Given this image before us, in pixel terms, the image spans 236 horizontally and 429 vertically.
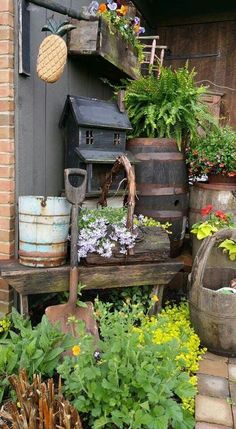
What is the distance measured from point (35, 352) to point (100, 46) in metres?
1.94

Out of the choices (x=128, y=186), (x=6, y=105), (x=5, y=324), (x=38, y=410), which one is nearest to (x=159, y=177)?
(x=128, y=186)

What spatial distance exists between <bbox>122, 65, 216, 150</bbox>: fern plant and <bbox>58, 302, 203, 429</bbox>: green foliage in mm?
1733

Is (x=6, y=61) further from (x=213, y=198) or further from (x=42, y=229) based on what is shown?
(x=213, y=198)

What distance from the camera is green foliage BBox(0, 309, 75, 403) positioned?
1.76m

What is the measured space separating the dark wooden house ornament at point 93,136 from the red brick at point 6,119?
1.53ft

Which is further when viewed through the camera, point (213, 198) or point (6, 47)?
point (213, 198)

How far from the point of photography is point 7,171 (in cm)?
226

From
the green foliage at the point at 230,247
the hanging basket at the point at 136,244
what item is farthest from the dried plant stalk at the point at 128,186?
the green foliage at the point at 230,247

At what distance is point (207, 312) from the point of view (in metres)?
2.20

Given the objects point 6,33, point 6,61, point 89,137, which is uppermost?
point 6,33

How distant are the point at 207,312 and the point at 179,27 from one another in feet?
12.3

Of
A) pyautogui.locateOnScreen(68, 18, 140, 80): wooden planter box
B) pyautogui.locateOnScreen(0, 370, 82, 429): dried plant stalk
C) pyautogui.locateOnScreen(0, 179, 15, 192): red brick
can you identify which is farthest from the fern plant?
pyautogui.locateOnScreen(0, 370, 82, 429): dried plant stalk

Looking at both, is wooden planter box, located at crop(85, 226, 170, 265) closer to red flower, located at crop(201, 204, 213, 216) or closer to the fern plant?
red flower, located at crop(201, 204, 213, 216)

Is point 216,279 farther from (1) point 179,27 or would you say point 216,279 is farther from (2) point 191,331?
(1) point 179,27
